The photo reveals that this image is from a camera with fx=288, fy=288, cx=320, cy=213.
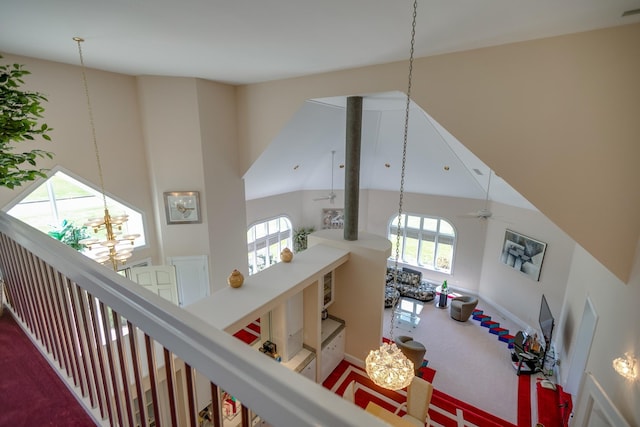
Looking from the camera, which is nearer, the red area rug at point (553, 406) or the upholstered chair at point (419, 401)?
the upholstered chair at point (419, 401)

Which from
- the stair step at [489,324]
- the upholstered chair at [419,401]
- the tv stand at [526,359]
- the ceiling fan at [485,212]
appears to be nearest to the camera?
the upholstered chair at [419,401]

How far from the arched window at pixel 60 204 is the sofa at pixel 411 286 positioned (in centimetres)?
692

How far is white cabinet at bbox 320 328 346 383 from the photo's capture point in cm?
496

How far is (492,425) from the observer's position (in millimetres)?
4523

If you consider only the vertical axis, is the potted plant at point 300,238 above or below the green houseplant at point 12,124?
below

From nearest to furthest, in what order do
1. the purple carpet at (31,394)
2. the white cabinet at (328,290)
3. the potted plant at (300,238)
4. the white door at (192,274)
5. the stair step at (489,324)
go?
1. the purple carpet at (31,394)
2. the white cabinet at (328,290)
3. the white door at (192,274)
4. the stair step at (489,324)
5. the potted plant at (300,238)

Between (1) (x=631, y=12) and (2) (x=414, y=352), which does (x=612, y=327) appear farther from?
(1) (x=631, y=12)

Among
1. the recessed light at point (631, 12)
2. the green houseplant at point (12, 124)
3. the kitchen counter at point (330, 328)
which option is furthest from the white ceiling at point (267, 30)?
the kitchen counter at point (330, 328)

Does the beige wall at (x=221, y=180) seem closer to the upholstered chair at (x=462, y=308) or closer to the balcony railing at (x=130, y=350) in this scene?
the balcony railing at (x=130, y=350)

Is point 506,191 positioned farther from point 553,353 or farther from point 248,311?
point 248,311

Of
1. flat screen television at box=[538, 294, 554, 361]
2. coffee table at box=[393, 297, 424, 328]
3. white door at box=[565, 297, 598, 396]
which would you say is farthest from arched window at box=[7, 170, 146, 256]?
flat screen television at box=[538, 294, 554, 361]

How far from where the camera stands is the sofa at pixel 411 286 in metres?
8.49

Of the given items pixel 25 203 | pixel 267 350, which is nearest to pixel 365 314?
pixel 267 350

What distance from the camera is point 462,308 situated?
7.32 meters
